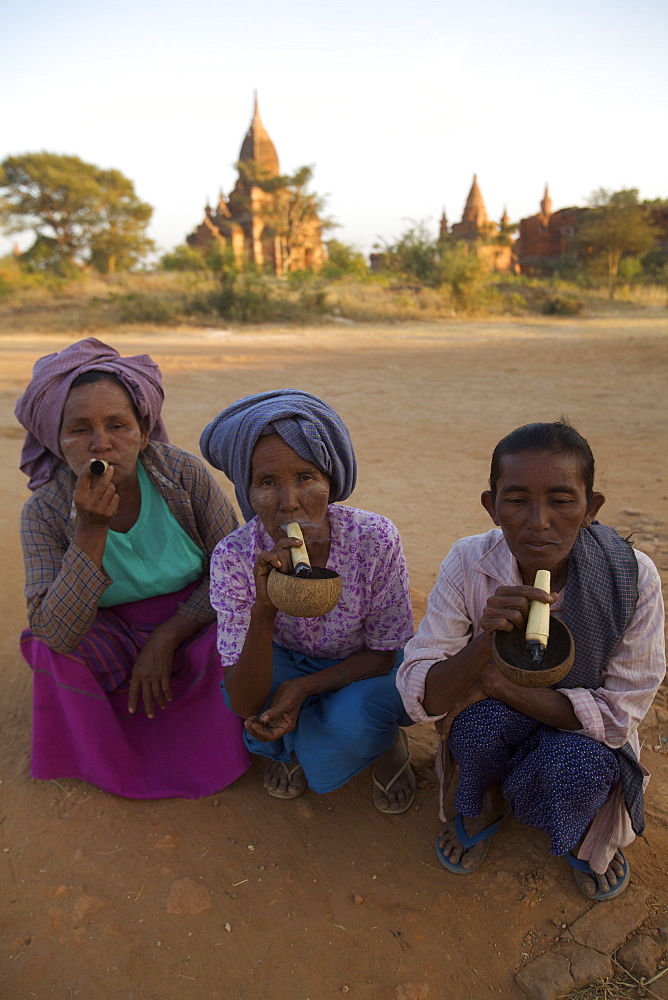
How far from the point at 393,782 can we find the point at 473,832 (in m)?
0.31

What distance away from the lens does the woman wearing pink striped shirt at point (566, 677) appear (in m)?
1.59

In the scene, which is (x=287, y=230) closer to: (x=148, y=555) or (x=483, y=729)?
(x=148, y=555)

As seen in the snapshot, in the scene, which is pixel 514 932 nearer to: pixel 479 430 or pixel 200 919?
pixel 200 919

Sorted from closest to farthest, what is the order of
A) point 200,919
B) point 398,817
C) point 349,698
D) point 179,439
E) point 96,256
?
point 200,919 < point 349,698 < point 398,817 < point 179,439 < point 96,256

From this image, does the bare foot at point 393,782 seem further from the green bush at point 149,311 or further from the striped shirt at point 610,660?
the green bush at point 149,311

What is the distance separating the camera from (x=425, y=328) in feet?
51.9

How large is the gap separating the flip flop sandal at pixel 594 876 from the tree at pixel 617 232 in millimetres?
30641

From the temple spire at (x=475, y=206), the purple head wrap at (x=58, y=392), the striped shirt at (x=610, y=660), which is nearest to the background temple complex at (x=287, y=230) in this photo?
the temple spire at (x=475, y=206)

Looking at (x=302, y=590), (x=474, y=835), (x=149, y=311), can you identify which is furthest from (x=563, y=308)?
(x=302, y=590)

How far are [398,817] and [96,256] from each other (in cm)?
3399

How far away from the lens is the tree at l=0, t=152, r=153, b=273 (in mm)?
30172

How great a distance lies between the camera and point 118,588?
2.34m

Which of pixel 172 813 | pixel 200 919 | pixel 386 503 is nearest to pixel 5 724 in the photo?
pixel 172 813

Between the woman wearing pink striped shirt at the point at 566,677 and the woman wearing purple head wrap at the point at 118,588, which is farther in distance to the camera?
the woman wearing purple head wrap at the point at 118,588
